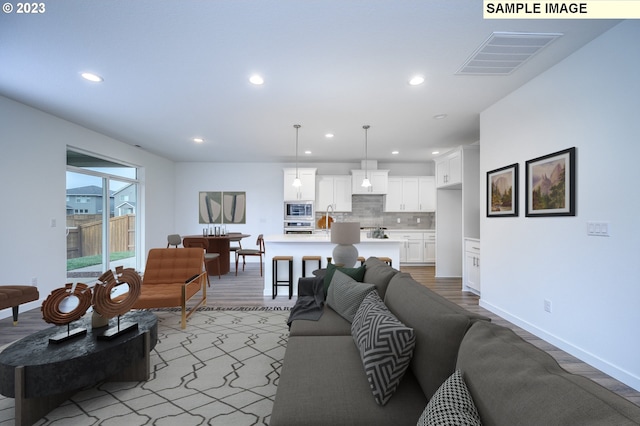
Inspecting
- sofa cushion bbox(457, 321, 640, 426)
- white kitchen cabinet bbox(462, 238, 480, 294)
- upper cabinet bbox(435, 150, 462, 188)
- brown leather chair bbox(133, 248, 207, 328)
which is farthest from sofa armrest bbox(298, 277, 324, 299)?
upper cabinet bbox(435, 150, 462, 188)

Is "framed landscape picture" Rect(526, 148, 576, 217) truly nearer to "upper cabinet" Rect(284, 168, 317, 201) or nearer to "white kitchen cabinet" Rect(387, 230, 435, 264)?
"white kitchen cabinet" Rect(387, 230, 435, 264)

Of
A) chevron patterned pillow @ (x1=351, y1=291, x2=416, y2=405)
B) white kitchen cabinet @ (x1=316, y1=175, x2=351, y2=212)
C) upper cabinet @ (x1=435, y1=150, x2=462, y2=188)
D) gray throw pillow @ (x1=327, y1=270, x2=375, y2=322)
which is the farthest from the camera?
white kitchen cabinet @ (x1=316, y1=175, x2=351, y2=212)

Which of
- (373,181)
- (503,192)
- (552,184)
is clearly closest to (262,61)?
(552,184)

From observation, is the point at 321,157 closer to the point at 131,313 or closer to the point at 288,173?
the point at 288,173

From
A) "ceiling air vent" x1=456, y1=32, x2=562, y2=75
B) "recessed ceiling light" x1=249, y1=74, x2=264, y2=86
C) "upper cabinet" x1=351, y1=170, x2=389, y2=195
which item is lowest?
"upper cabinet" x1=351, y1=170, x2=389, y2=195

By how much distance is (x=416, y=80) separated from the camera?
9.80 feet

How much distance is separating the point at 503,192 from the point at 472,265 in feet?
5.12

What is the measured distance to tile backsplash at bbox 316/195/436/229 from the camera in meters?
7.52

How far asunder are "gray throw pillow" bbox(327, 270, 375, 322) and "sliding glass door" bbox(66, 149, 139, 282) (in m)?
4.68

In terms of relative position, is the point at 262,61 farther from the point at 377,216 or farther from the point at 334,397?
the point at 377,216

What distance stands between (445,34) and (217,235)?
541 cm

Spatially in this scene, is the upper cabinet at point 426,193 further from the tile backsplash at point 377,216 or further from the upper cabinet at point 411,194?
the tile backsplash at point 377,216

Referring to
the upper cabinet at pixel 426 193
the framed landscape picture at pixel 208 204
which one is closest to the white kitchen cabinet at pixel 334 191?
the upper cabinet at pixel 426 193

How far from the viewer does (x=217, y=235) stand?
6078 millimetres
